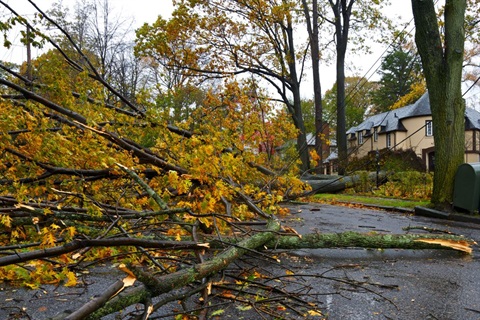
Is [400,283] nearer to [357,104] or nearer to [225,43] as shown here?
[225,43]

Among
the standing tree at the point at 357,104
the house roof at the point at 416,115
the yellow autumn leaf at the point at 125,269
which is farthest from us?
the standing tree at the point at 357,104

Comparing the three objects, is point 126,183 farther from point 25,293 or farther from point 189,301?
point 189,301

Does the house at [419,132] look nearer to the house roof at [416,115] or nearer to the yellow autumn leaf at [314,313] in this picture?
the house roof at [416,115]

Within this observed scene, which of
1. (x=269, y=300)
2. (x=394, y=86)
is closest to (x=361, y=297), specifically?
(x=269, y=300)

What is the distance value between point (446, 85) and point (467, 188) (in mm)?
2129

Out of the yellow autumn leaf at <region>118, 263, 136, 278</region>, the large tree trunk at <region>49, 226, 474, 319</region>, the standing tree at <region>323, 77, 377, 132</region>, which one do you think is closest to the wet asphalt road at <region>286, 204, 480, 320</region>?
the large tree trunk at <region>49, 226, 474, 319</region>

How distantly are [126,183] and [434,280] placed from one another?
305 cm

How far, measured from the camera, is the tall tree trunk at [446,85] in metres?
7.96

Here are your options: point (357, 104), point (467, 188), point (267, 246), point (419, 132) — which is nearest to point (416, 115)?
point (419, 132)

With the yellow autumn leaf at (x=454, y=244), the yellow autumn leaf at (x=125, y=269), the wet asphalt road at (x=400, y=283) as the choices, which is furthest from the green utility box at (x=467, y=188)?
the yellow autumn leaf at (x=125, y=269)

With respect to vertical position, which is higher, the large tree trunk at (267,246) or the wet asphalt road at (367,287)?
the large tree trunk at (267,246)

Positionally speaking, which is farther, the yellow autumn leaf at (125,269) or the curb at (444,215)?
the curb at (444,215)

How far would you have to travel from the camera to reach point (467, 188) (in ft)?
24.6

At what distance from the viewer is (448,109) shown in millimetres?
7957
